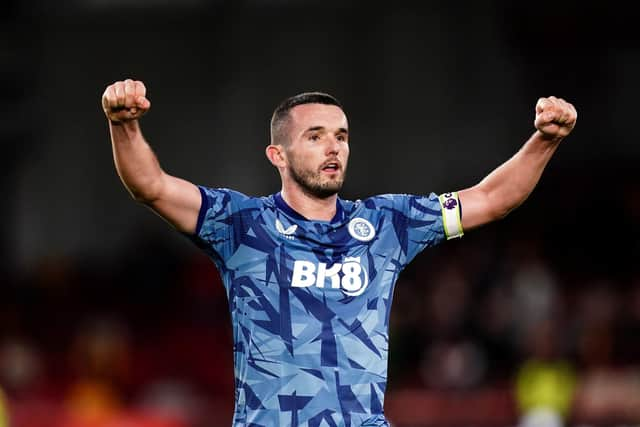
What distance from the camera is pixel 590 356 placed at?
12078 mm

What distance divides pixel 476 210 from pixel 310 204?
2.30 feet

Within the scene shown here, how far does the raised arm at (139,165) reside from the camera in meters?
4.67

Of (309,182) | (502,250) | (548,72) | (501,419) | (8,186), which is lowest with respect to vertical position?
(501,419)

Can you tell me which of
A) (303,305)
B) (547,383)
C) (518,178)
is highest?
(518,178)

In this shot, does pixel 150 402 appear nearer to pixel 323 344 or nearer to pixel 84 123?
pixel 84 123

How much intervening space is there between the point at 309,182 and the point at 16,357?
10650mm

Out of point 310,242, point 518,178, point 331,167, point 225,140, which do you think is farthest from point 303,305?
point 225,140

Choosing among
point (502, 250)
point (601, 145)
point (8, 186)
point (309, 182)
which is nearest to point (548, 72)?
point (601, 145)

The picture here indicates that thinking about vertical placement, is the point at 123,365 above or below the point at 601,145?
below

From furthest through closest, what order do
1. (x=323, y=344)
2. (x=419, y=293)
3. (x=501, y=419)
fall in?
1. (x=419, y=293)
2. (x=501, y=419)
3. (x=323, y=344)

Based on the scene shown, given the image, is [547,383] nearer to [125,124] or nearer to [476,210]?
[476,210]

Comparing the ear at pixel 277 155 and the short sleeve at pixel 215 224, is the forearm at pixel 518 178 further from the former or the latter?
the short sleeve at pixel 215 224

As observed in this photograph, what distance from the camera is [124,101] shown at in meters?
4.66

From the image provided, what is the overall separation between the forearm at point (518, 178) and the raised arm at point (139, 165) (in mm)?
1248
